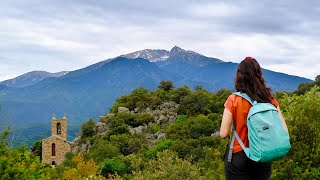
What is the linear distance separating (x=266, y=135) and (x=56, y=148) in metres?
56.8

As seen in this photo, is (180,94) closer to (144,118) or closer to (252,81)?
(144,118)

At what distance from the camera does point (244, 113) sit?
5.05 m

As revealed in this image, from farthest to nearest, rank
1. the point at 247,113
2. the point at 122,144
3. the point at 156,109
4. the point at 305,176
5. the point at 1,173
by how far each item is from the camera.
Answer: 1. the point at 156,109
2. the point at 122,144
3. the point at 305,176
4. the point at 1,173
5. the point at 247,113

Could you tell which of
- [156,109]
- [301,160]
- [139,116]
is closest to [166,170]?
[301,160]

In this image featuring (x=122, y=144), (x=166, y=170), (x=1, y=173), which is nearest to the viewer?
(x=1, y=173)

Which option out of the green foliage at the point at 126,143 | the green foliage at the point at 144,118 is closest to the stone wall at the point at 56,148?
the green foliage at the point at 144,118

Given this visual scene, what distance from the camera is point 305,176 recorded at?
12617 mm

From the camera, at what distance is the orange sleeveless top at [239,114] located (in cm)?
502

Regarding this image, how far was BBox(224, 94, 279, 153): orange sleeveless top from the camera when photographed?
5.02 meters

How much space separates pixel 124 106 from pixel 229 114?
5317 centimetres

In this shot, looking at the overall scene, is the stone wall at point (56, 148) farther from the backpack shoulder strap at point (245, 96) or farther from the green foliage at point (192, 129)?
the backpack shoulder strap at point (245, 96)

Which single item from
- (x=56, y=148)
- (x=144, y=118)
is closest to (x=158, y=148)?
(x=144, y=118)

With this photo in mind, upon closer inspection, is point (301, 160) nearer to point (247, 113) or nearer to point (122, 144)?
point (247, 113)

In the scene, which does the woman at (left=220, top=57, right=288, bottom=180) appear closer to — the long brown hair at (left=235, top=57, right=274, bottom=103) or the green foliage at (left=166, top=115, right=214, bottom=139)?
the long brown hair at (left=235, top=57, right=274, bottom=103)
